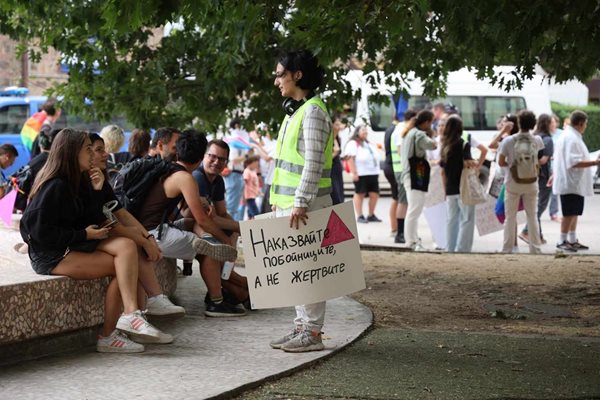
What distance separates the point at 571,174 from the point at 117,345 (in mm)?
9514

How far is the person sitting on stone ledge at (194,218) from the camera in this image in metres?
8.50

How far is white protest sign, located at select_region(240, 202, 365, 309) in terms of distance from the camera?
7359 millimetres

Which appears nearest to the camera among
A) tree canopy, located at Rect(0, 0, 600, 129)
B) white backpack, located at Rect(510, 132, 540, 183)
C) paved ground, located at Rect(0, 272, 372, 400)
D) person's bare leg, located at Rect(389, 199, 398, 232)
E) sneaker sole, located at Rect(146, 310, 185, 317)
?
paved ground, located at Rect(0, 272, 372, 400)

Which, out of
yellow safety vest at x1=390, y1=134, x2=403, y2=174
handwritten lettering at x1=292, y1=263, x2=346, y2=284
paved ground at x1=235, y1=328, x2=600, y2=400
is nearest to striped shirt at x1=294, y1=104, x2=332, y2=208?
handwritten lettering at x1=292, y1=263, x2=346, y2=284

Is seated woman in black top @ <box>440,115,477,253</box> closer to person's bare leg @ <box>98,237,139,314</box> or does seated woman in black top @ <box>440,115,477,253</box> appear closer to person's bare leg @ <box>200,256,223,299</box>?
person's bare leg @ <box>200,256,223,299</box>

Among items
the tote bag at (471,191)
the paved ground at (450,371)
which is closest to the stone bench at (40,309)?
the paved ground at (450,371)

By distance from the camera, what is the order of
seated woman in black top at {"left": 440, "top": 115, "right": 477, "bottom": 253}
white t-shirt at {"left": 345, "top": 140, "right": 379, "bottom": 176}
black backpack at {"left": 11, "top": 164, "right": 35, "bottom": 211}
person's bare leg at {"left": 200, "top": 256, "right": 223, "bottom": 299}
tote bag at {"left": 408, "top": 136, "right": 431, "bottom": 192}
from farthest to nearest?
1. white t-shirt at {"left": 345, "top": 140, "right": 379, "bottom": 176}
2. tote bag at {"left": 408, "top": 136, "right": 431, "bottom": 192}
3. seated woman in black top at {"left": 440, "top": 115, "right": 477, "bottom": 253}
4. black backpack at {"left": 11, "top": 164, "right": 35, "bottom": 211}
5. person's bare leg at {"left": 200, "top": 256, "right": 223, "bottom": 299}

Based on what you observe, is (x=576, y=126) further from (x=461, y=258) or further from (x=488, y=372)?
(x=488, y=372)

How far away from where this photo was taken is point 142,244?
25.8 feet

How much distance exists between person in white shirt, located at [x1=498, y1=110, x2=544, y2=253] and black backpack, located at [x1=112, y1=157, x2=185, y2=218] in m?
7.17

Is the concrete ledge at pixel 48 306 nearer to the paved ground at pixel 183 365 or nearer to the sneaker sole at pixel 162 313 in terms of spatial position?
the paved ground at pixel 183 365

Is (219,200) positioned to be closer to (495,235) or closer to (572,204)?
(572,204)

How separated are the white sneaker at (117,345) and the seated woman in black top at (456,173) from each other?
8.24 metres

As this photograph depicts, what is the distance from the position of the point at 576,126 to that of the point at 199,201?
8.44m
